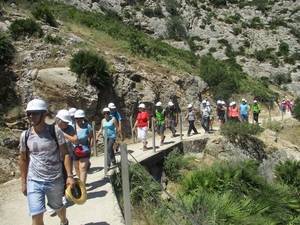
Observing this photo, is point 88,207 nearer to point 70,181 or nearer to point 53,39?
point 70,181

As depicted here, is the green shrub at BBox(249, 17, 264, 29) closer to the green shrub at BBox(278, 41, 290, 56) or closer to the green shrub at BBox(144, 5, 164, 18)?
the green shrub at BBox(278, 41, 290, 56)

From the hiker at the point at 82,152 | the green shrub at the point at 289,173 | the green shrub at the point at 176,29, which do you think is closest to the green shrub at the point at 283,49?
the green shrub at the point at 176,29

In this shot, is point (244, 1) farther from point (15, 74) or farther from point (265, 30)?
point (15, 74)

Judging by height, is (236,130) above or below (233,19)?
below

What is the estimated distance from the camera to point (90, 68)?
1906cm

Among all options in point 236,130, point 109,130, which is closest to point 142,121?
point 109,130

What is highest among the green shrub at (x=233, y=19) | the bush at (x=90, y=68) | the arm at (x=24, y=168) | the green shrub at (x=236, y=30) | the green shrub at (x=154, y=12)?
the green shrub at (x=154, y=12)

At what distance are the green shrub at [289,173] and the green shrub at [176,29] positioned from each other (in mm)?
36419

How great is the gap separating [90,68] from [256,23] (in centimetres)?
4453

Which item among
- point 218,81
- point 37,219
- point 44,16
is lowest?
point 218,81

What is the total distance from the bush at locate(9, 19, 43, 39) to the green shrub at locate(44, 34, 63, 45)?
1.37 feet

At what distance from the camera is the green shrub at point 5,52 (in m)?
18.1

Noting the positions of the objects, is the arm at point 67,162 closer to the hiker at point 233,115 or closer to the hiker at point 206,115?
the hiker at point 206,115

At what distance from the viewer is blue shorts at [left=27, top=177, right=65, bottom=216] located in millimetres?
6133
